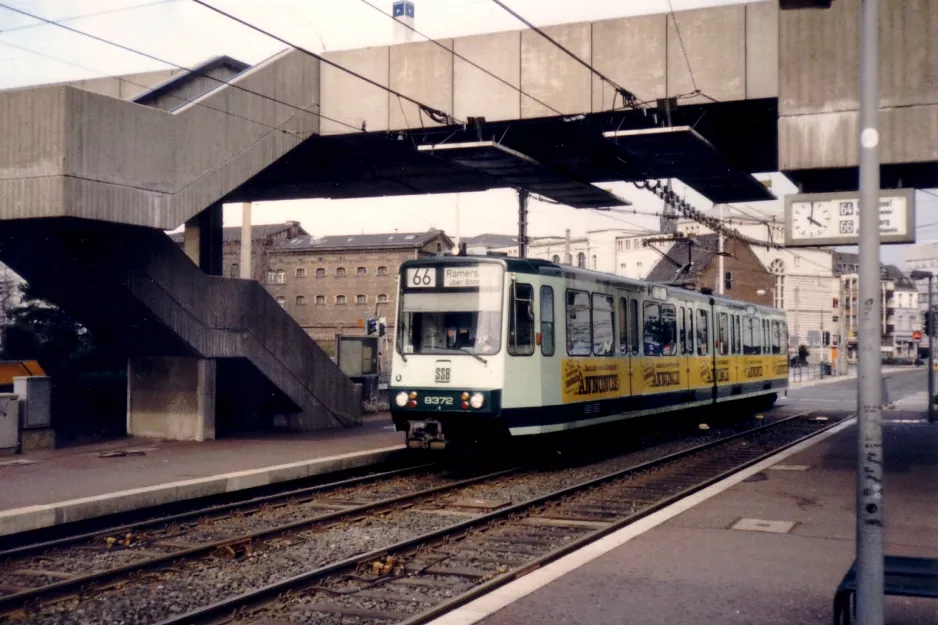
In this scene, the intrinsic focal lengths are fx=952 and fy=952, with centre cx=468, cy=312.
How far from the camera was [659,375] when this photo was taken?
19.2 meters

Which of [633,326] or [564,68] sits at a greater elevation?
[564,68]

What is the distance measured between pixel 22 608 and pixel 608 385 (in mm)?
11030

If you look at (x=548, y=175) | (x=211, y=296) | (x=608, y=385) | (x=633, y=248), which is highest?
(x=633, y=248)

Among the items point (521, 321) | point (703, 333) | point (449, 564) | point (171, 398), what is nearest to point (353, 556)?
point (449, 564)

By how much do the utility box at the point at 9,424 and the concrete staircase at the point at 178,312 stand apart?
1.97 meters

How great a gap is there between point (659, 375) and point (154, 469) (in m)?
10.2

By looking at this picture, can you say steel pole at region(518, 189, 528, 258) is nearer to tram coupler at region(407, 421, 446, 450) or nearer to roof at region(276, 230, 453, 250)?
tram coupler at region(407, 421, 446, 450)

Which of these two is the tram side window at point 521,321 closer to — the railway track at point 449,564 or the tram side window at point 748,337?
the railway track at point 449,564

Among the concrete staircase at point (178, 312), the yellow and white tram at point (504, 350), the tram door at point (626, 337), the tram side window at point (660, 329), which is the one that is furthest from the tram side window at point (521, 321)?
the concrete staircase at point (178, 312)

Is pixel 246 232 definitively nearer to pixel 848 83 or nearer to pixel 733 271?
pixel 848 83

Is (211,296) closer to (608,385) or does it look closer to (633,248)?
(608,385)

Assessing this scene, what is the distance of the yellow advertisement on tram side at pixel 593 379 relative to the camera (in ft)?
50.1

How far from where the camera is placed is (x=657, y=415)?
781 inches

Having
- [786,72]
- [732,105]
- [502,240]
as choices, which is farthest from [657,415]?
[502,240]
